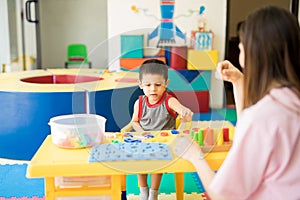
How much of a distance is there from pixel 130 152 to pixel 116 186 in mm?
121

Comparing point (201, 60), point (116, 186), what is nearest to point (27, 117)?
point (201, 60)

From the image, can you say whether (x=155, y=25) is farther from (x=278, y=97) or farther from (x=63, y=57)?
(x=278, y=97)

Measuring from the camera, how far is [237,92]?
1394 millimetres

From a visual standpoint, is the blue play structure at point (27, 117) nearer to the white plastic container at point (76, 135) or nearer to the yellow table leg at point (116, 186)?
the white plastic container at point (76, 135)

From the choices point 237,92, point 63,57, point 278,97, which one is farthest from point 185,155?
point 63,57

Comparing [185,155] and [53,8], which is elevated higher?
[53,8]

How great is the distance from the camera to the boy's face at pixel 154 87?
1.61 metres

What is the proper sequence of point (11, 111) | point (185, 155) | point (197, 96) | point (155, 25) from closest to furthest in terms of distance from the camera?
point (185, 155) < point (197, 96) < point (11, 111) < point (155, 25)

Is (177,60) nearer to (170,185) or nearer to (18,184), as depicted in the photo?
(170,185)

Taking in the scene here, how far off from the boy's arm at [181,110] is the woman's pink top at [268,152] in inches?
23.6

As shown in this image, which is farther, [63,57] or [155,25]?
[63,57]

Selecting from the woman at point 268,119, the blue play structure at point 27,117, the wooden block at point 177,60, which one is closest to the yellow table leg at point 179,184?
the wooden block at point 177,60

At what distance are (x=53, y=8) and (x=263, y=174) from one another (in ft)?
16.7

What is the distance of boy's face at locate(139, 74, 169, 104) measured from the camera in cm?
161
